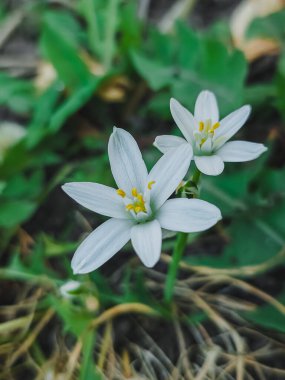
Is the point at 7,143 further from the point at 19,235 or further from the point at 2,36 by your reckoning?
the point at 2,36

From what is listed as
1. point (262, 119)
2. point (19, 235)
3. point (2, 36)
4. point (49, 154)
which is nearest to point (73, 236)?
point (19, 235)

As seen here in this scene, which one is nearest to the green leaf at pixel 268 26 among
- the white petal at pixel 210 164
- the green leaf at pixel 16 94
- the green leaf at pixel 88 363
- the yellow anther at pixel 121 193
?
the green leaf at pixel 16 94

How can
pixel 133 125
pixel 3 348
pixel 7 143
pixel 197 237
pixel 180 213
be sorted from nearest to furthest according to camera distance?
pixel 180 213
pixel 3 348
pixel 197 237
pixel 7 143
pixel 133 125

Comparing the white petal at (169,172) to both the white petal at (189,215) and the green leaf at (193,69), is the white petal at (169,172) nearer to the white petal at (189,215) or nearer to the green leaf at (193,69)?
the white petal at (189,215)

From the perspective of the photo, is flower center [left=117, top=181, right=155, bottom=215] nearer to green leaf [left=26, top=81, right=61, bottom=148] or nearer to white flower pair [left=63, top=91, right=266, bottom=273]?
white flower pair [left=63, top=91, right=266, bottom=273]

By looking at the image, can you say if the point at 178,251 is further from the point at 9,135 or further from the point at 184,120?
the point at 9,135

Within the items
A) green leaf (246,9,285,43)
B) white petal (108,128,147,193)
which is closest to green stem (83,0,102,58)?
green leaf (246,9,285,43)
